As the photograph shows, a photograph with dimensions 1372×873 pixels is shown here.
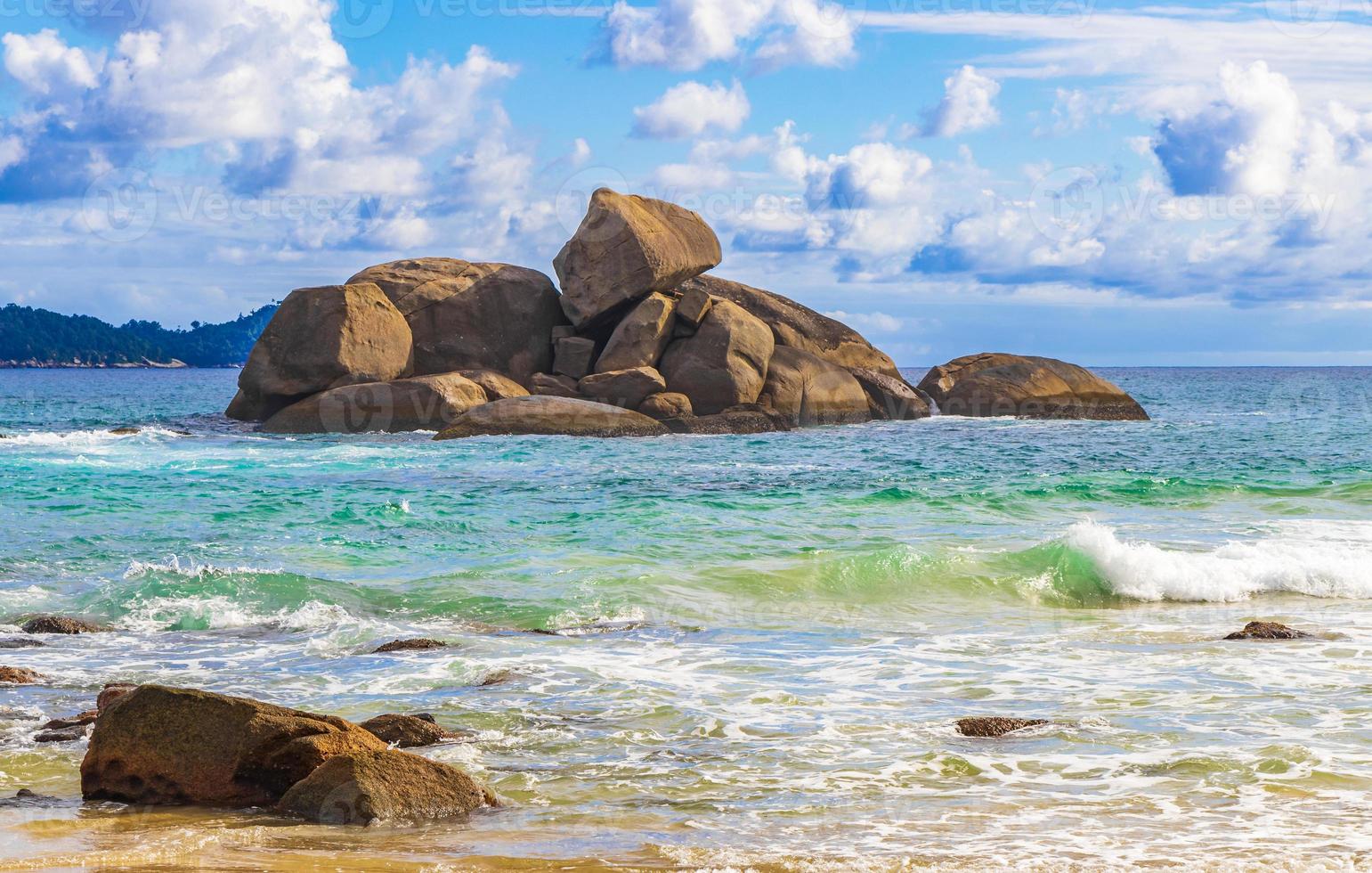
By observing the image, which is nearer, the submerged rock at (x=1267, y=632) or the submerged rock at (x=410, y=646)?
the submerged rock at (x=410, y=646)

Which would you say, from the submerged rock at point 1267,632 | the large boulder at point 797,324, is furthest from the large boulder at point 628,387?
the submerged rock at point 1267,632

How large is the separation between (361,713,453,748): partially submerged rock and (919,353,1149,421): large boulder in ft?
113

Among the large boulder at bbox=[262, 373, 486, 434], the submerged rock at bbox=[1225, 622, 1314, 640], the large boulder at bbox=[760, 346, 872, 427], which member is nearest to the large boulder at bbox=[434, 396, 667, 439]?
the large boulder at bbox=[262, 373, 486, 434]

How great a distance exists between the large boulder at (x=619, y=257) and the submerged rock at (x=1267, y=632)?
990 inches

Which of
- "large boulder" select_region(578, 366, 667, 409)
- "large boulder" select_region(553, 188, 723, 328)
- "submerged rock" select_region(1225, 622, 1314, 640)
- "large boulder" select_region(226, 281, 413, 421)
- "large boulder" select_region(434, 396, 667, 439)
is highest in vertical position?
"large boulder" select_region(553, 188, 723, 328)

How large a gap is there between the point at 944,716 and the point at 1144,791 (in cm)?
175

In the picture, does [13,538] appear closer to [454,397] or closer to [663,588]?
[663,588]

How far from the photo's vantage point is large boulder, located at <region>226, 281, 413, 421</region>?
1303 inches

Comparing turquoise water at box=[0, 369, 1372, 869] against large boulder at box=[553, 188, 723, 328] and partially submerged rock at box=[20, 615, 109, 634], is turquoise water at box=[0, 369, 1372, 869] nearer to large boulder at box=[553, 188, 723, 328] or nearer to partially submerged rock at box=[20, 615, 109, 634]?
partially submerged rock at box=[20, 615, 109, 634]

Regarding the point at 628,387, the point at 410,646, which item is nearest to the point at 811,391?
the point at 628,387

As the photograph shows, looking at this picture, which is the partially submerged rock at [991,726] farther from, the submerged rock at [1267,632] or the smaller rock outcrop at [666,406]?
the smaller rock outcrop at [666,406]

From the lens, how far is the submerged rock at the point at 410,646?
1028 centimetres

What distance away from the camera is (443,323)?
36250 millimetres

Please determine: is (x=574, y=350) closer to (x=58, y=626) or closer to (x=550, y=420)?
(x=550, y=420)
